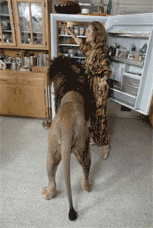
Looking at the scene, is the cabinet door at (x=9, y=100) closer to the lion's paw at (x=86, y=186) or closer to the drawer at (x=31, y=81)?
the drawer at (x=31, y=81)

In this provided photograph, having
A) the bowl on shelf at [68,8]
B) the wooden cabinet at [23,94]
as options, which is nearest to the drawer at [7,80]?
the wooden cabinet at [23,94]

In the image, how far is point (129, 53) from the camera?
71.6 inches

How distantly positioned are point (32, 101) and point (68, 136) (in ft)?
5.49

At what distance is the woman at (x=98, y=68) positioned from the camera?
156cm

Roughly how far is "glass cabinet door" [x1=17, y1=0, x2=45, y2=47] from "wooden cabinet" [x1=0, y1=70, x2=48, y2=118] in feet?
1.80

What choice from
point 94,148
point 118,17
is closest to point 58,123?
point 94,148

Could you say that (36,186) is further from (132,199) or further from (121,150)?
(121,150)

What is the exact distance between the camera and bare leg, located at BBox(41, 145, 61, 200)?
1.16 m

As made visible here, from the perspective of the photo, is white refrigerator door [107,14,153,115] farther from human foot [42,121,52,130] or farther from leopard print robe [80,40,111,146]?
human foot [42,121,52,130]

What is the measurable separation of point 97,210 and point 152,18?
71.1 inches

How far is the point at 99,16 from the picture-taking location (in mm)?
1946

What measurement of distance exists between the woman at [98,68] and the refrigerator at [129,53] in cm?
31

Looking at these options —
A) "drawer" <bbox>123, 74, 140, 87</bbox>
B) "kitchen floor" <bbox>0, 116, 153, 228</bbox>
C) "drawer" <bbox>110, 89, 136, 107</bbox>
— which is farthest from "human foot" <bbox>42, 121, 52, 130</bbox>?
"drawer" <bbox>123, 74, 140, 87</bbox>

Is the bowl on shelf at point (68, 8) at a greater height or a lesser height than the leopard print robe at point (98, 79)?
greater
